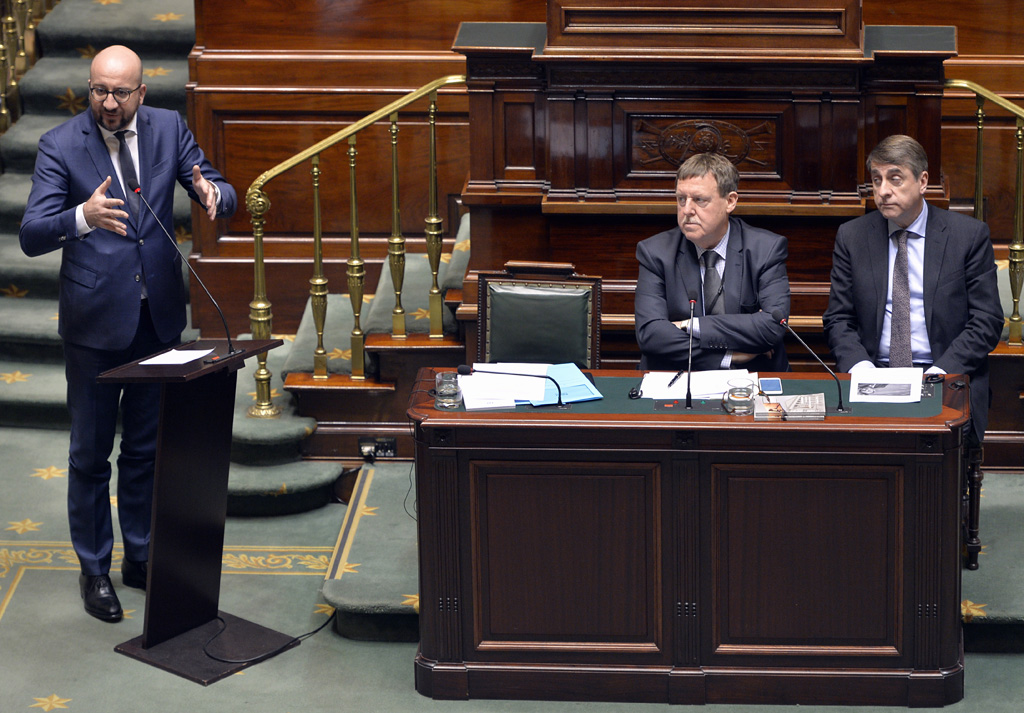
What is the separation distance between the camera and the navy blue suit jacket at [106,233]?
14.1 ft

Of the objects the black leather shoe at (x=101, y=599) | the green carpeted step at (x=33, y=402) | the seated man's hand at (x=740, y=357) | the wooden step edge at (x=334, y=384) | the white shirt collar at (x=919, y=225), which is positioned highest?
the white shirt collar at (x=919, y=225)

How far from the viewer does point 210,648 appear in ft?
14.5

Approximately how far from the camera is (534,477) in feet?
13.1

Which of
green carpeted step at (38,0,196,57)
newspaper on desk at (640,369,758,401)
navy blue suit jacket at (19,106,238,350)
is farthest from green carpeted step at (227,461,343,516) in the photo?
green carpeted step at (38,0,196,57)

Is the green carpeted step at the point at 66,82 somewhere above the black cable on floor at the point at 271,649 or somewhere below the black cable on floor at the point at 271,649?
above

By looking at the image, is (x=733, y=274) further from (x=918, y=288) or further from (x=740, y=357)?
(x=918, y=288)

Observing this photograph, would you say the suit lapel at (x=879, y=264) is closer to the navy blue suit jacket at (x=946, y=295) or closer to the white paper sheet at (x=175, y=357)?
the navy blue suit jacket at (x=946, y=295)

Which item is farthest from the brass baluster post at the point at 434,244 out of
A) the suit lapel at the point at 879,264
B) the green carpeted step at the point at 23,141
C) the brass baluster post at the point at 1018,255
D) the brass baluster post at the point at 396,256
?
the green carpeted step at the point at 23,141

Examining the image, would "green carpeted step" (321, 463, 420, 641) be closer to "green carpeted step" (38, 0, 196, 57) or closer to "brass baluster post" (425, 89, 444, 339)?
"brass baluster post" (425, 89, 444, 339)

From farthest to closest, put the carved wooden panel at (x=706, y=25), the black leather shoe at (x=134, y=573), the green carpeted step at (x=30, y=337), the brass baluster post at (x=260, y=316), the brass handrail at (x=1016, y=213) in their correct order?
1. the green carpeted step at (x=30, y=337)
2. the brass baluster post at (x=260, y=316)
3. the brass handrail at (x=1016, y=213)
4. the carved wooden panel at (x=706, y=25)
5. the black leather shoe at (x=134, y=573)

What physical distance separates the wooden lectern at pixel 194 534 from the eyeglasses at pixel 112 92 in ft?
2.47

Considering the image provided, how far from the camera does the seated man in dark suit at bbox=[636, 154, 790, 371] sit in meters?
4.42

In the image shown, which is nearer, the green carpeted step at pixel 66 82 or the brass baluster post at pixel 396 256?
the brass baluster post at pixel 396 256

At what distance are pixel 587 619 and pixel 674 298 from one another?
1073 mm
